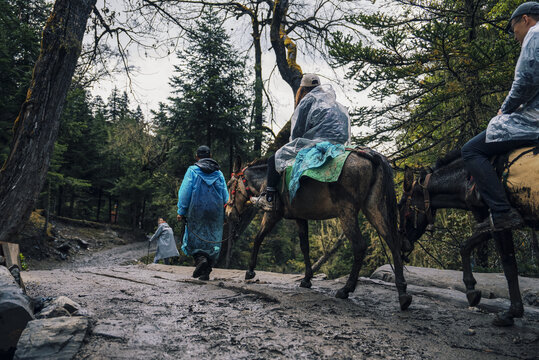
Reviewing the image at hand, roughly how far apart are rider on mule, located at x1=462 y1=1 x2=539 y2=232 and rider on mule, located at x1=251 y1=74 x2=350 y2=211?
2014 mm

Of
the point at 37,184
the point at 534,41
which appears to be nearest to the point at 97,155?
the point at 37,184

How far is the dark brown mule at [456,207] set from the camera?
362 centimetres

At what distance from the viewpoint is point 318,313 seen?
12.7 feet

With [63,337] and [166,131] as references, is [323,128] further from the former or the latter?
[166,131]

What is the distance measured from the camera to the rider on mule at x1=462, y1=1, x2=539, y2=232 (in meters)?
3.22

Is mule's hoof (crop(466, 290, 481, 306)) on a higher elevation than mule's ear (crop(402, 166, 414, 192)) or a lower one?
lower

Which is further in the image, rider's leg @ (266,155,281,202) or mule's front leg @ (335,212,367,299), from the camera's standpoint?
rider's leg @ (266,155,281,202)

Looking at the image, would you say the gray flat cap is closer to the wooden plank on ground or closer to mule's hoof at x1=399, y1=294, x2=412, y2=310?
mule's hoof at x1=399, y1=294, x2=412, y2=310

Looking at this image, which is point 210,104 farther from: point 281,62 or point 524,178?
point 524,178

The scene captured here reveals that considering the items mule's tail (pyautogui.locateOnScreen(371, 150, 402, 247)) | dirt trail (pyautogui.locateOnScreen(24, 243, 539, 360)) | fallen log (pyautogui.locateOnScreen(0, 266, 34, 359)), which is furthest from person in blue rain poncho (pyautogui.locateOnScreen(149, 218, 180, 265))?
fallen log (pyautogui.locateOnScreen(0, 266, 34, 359))

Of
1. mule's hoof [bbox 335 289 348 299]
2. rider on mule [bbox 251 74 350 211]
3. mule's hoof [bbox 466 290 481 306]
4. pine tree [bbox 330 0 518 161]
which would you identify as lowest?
mule's hoof [bbox 335 289 348 299]

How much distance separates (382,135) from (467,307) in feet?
19.0

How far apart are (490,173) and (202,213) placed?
4834mm

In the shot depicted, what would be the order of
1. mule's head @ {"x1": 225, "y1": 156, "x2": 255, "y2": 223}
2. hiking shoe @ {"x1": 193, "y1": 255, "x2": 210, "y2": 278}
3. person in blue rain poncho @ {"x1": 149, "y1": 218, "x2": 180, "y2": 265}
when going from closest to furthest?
1. hiking shoe @ {"x1": 193, "y1": 255, "x2": 210, "y2": 278}
2. mule's head @ {"x1": 225, "y1": 156, "x2": 255, "y2": 223}
3. person in blue rain poncho @ {"x1": 149, "y1": 218, "x2": 180, "y2": 265}
